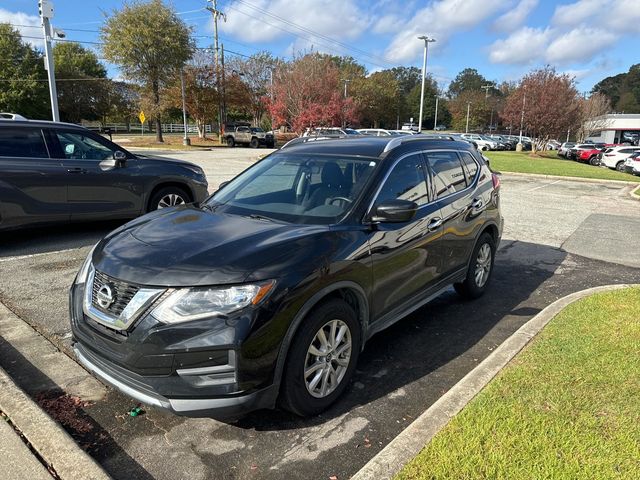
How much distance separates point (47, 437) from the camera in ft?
9.01

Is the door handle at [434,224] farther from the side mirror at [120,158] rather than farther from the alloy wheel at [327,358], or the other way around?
the side mirror at [120,158]

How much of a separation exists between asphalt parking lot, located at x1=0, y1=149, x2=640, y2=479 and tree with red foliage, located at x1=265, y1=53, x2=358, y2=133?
93.8ft

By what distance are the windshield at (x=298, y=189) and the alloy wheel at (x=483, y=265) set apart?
2105 millimetres

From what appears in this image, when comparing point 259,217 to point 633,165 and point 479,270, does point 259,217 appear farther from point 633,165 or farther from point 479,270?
point 633,165

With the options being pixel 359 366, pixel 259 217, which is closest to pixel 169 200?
pixel 259 217

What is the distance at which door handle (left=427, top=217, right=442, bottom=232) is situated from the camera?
162 inches

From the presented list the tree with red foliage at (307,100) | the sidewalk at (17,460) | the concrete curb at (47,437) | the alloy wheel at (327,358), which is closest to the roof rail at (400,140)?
the alloy wheel at (327,358)

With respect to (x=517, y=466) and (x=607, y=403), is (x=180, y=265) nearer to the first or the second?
(x=517, y=466)

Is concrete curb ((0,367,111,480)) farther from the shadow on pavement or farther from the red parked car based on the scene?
the red parked car

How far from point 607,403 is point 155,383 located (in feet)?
9.10

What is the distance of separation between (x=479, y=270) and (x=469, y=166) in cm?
114

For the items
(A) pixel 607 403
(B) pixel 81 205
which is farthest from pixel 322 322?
(B) pixel 81 205

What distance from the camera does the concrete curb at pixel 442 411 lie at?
2521mm

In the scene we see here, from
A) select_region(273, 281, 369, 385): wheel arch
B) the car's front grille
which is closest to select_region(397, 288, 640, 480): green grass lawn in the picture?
select_region(273, 281, 369, 385): wheel arch
